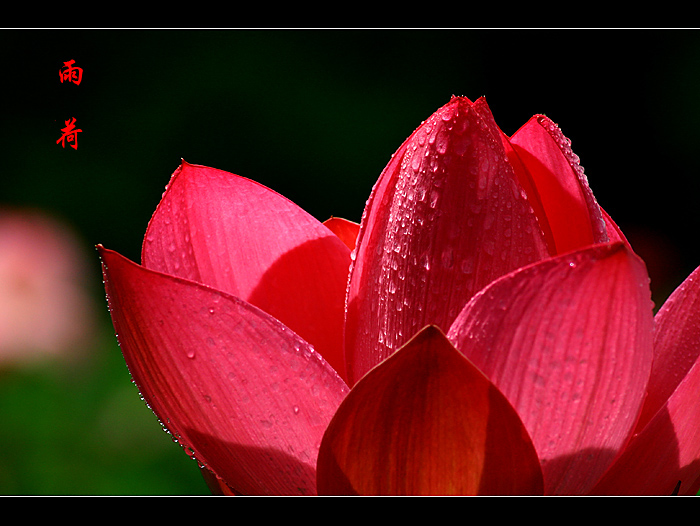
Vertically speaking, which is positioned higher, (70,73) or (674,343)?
(70,73)

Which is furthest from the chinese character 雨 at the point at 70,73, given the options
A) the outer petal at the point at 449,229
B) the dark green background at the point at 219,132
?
the outer petal at the point at 449,229

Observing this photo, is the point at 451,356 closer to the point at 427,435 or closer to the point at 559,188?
the point at 427,435

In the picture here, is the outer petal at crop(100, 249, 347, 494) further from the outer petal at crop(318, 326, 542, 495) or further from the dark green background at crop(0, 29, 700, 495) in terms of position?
the dark green background at crop(0, 29, 700, 495)

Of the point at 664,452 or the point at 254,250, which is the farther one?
the point at 254,250

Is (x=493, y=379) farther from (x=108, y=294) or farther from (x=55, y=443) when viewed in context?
(x=55, y=443)

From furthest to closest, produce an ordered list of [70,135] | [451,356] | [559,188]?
[70,135]
[559,188]
[451,356]

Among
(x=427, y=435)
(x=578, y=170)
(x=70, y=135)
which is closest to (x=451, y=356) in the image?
(x=427, y=435)

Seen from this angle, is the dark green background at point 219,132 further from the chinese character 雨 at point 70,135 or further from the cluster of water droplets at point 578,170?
the cluster of water droplets at point 578,170
